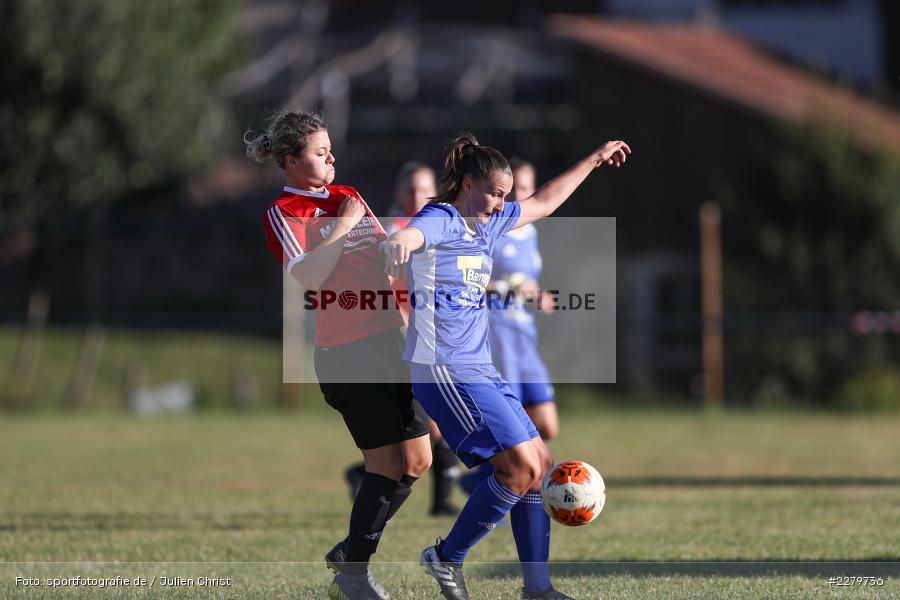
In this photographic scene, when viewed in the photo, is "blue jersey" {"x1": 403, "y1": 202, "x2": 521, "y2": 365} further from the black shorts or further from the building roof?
the building roof

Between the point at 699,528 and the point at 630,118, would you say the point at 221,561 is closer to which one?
the point at 699,528

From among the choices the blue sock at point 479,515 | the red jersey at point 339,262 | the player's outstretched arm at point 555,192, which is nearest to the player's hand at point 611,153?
the player's outstretched arm at point 555,192

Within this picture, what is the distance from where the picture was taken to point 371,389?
526 cm

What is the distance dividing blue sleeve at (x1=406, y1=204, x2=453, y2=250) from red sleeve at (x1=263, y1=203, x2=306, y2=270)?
50cm

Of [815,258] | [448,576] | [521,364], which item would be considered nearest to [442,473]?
[521,364]

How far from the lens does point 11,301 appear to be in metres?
24.8

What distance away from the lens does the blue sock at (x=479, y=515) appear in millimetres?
5164

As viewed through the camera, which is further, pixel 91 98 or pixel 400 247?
pixel 91 98

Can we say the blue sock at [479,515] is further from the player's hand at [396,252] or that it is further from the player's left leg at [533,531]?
the player's hand at [396,252]

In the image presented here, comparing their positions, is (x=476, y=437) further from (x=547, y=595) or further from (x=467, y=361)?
(x=547, y=595)

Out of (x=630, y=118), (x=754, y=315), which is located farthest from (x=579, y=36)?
(x=754, y=315)

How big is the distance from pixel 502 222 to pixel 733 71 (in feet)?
57.5

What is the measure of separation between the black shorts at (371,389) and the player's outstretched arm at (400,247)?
1.99 feet

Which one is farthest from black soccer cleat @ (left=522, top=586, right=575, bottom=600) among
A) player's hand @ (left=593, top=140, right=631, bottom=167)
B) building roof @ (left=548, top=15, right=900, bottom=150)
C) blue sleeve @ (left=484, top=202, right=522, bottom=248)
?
building roof @ (left=548, top=15, right=900, bottom=150)
